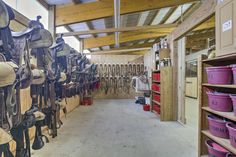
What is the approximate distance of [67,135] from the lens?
409 cm

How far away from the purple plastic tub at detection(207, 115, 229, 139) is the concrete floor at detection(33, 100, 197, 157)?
0.77 meters

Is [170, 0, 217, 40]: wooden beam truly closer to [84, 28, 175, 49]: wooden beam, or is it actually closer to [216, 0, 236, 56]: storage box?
[216, 0, 236, 56]: storage box

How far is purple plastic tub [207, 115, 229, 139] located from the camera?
2314mm

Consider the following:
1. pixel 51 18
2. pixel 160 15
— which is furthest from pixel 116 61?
pixel 51 18

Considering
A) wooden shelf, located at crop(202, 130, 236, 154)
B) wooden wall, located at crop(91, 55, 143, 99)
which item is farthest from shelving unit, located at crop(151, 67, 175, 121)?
wooden wall, located at crop(91, 55, 143, 99)

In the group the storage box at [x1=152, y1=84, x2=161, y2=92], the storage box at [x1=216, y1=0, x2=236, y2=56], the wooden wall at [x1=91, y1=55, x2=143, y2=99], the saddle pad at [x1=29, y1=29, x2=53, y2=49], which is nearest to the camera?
the storage box at [x1=216, y1=0, x2=236, y2=56]

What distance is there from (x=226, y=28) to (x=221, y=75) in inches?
20.0

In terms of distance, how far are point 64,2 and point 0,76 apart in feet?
11.1

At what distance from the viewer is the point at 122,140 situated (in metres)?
3.76

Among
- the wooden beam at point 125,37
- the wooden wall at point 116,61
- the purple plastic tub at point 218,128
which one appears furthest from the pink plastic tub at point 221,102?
the wooden wall at point 116,61

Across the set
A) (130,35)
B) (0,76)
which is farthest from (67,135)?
(130,35)

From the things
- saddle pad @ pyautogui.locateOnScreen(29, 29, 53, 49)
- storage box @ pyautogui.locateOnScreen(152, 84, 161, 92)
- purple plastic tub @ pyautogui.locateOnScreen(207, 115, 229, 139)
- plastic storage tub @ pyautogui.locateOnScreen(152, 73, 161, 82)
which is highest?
saddle pad @ pyautogui.locateOnScreen(29, 29, 53, 49)

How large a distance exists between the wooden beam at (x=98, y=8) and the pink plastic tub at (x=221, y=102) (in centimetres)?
262

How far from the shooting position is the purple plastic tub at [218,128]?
231 centimetres
